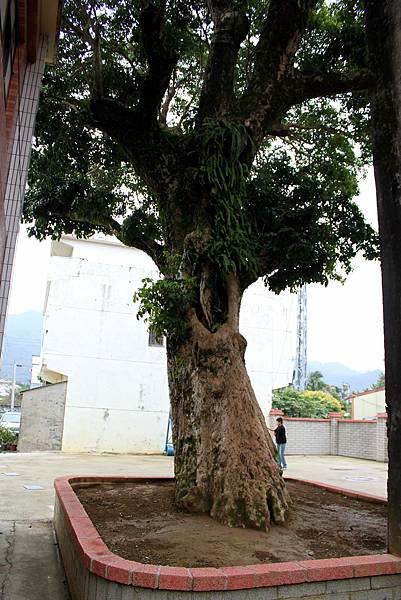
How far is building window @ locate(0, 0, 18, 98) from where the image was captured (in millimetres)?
→ 4000

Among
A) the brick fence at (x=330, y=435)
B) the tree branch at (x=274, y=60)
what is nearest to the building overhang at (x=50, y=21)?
the tree branch at (x=274, y=60)

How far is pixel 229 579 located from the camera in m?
2.82

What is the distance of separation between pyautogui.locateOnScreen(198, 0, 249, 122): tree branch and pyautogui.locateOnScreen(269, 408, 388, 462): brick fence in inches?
573

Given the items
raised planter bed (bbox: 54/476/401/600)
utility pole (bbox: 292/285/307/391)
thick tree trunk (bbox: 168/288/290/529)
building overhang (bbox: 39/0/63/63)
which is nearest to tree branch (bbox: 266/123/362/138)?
building overhang (bbox: 39/0/63/63)

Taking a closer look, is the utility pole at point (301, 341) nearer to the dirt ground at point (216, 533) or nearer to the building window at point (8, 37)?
the dirt ground at point (216, 533)

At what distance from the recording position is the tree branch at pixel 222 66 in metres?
6.09

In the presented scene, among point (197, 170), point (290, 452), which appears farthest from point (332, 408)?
point (197, 170)

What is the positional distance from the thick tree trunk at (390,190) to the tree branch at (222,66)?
2213mm

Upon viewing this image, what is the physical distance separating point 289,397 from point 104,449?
401 inches

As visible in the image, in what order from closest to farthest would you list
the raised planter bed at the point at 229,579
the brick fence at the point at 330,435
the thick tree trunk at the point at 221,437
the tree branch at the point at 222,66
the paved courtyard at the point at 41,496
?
the raised planter bed at the point at 229,579 < the paved courtyard at the point at 41,496 < the thick tree trunk at the point at 221,437 < the tree branch at the point at 222,66 < the brick fence at the point at 330,435

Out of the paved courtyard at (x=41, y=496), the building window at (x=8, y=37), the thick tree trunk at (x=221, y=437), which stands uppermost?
the building window at (x=8, y=37)

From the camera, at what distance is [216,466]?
180 inches

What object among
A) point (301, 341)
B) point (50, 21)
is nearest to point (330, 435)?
point (301, 341)

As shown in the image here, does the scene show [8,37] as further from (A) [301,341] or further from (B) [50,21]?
(A) [301,341]
